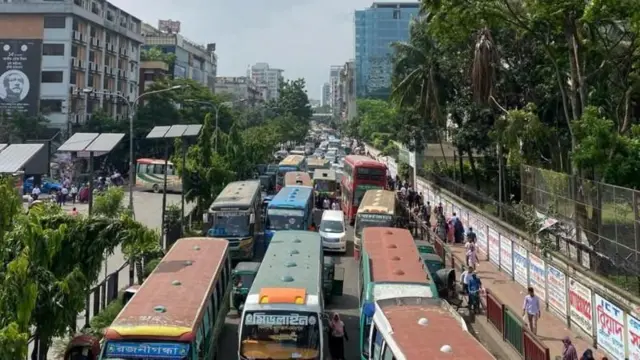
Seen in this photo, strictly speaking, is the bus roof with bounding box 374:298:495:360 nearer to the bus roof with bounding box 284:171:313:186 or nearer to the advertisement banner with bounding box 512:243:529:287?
the advertisement banner with bounding box 512:243:529:287

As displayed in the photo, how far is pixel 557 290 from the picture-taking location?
1652cm

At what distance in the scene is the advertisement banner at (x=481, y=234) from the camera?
24.5 metres

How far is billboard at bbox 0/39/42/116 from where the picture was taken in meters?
49.1

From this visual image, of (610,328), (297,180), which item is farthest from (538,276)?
(297,180)

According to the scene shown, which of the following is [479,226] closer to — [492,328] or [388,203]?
[388,203]

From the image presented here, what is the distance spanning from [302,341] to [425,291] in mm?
3236

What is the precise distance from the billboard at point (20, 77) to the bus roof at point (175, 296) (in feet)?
133

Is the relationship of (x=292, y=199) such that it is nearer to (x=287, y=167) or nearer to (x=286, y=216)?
(x=286, y=216)

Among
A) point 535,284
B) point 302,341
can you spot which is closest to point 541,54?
point 535,284

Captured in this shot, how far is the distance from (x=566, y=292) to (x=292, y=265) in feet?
24.7

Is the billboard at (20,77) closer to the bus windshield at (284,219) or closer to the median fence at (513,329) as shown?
the bus windshield at (284,219)

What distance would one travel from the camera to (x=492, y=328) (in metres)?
15.8

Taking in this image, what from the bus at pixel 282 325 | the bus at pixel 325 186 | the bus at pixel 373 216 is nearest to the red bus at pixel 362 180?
the bus at pixel 325 186

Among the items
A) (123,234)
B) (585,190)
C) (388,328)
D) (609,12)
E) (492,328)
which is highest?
(609,12)
